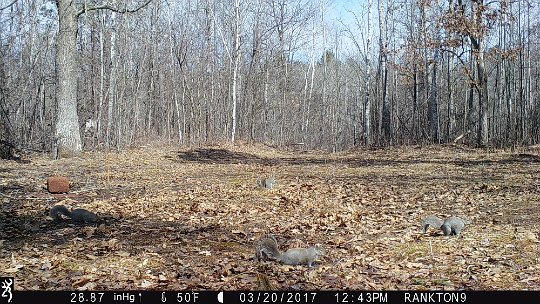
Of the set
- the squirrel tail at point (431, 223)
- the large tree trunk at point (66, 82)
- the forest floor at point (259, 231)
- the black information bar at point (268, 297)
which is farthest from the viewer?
the large tree trunk at point (66, 82)

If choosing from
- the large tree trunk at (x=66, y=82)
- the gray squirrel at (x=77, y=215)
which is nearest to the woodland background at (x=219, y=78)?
the large tree trunk at (x=66, y=82)

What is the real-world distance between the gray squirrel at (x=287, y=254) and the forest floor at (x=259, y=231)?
11cm

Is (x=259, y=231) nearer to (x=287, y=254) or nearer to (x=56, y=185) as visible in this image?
(x=287, y=254)

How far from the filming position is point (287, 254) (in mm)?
4266

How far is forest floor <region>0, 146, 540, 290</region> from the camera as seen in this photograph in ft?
12.7

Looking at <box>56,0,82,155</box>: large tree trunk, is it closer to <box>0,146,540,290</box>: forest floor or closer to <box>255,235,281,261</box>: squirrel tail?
<box>0,146,540,290</box>: forest floor

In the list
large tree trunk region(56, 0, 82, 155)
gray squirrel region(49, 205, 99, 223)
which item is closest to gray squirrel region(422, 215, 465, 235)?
gray squirrel region(49, 205, 99, 223)

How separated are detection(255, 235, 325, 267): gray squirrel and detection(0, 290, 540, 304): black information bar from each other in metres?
0.72

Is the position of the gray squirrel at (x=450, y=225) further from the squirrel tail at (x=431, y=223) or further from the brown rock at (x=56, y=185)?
the brown rock at (x=56, y=185)

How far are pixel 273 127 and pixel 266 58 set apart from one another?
17.2ft

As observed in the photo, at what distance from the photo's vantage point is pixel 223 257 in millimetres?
4551

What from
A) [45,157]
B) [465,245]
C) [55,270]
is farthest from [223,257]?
[45,157]

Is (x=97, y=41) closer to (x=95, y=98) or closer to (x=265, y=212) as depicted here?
(x=95, y=98)

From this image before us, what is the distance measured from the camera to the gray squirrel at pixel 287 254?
13.8 feet
